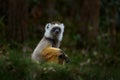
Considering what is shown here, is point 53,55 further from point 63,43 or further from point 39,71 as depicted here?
point 63,43

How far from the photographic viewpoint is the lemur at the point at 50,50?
1174 cm

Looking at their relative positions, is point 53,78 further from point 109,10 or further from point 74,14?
point 74,14

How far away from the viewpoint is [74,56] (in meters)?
16.5

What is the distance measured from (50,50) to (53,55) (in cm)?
14

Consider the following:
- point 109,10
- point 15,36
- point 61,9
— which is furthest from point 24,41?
point 61,9

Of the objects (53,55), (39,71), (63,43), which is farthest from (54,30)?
(63,43)

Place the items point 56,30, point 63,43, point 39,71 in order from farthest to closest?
point 63,43
point 56,30
point 39,71

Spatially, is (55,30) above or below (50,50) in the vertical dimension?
above

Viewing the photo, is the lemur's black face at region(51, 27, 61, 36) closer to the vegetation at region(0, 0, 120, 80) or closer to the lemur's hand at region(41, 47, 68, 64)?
the lemur's hand at region(41, 47, 68, 64)

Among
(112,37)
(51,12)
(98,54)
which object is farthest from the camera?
(51,12)

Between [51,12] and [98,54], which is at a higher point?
[51,12]

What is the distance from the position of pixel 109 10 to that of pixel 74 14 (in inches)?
262

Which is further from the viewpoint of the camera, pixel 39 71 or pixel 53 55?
pixel 53 55

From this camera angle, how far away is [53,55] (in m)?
11.7
